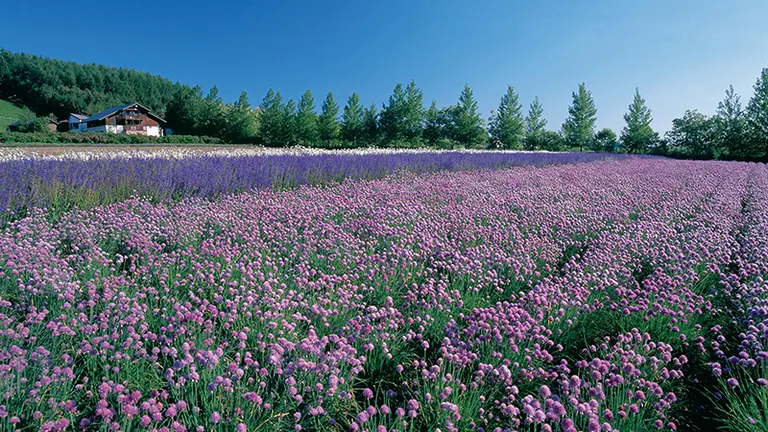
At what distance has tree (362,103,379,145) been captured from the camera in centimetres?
5119

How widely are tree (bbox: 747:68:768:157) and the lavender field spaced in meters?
50.9

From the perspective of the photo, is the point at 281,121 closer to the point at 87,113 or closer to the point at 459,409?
the point at 459,409

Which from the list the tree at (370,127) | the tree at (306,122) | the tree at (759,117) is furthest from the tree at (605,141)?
the tree at (306,122)

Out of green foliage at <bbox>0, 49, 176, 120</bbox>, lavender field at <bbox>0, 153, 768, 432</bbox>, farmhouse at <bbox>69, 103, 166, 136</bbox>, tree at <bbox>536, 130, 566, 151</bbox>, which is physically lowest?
lavender field at <bbox>0, 153, 768, 432</bbox>

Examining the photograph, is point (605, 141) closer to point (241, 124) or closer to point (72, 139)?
point (241, 124)

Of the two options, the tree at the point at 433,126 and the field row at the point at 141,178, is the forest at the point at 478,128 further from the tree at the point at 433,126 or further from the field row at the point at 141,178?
the field row at the point at 141,178

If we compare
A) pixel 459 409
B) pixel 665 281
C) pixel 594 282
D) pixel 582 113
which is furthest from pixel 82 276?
pixel 582 113

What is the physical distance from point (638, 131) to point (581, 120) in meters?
6.77

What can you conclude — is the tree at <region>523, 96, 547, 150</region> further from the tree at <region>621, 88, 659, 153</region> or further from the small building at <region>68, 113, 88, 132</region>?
the small building at <region>68, 113, 88, 132</region>

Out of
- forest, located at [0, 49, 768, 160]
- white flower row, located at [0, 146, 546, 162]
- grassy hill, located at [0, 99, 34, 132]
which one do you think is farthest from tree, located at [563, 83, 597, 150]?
grassy hill, located at [0, 99, 34, 132]

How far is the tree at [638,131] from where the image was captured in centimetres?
5178

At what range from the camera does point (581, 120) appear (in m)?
54.5

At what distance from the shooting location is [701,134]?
160ft

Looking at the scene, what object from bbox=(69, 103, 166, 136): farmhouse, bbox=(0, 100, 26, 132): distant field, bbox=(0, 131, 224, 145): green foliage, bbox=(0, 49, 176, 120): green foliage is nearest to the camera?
bbox=(0, 131, 224, 145): green foliage
